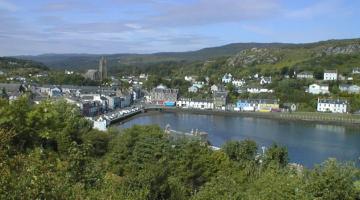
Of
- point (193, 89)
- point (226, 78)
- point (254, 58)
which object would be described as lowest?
point (193, 89)

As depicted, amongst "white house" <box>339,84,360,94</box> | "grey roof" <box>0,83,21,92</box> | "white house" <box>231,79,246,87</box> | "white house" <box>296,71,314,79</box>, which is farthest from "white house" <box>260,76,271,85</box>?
"grey roof" <box>0,83,21,92</box>

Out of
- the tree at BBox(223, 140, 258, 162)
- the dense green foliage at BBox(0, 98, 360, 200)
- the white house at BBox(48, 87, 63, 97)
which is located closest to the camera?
the dense green foliage at BBox(0, 98, 360, 200)

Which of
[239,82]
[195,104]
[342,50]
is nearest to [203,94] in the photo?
[195,104]

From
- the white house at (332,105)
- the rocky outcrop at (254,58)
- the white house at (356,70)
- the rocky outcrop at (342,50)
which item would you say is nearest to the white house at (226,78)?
the rocky outcrop at (254,58)

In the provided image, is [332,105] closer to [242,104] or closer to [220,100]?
[242,104]

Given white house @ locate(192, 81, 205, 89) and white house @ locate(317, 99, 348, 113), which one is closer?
white house @ locate(317, 99, 348, 113)

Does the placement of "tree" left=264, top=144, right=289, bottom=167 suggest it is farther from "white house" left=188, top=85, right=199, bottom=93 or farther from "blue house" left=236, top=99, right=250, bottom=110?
"white house" left=188, top=85, right=199, bottom=93

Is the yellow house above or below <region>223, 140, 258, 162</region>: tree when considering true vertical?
below
